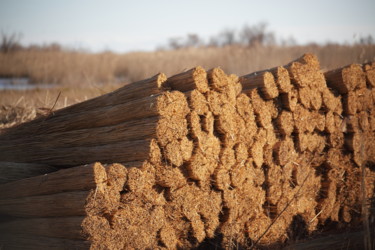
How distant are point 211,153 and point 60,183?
130 cm

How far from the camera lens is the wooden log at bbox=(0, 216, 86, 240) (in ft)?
10.2

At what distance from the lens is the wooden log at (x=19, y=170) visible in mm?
4000

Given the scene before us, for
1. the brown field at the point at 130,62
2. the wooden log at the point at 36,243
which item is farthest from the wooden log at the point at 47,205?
the brown field at the point at 130,62

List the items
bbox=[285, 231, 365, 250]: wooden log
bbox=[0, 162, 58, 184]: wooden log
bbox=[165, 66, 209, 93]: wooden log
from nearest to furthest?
bbox=[165, 66, 209, 93]: wooden log, bbox=[285, 231, 365, 250]: wooden log, bbox=[0, 162, 58, 184]: wooden log

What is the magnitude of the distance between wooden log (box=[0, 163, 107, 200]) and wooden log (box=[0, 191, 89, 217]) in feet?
0.15

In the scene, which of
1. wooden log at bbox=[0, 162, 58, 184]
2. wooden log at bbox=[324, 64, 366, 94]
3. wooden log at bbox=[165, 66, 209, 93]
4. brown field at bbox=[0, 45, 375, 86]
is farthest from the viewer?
brown field at bbox=[0, 45, 375, 86]

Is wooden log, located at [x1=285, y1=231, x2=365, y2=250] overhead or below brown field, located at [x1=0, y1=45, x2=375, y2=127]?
below

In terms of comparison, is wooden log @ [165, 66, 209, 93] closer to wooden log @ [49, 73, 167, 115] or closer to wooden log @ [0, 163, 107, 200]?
wooden log @ [49, 73, 167, 115]

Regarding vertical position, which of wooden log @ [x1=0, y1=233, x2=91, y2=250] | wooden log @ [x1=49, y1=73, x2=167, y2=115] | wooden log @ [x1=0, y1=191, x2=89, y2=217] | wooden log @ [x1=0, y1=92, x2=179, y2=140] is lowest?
wooden log @ [x1=0, y1=233, x2=91, y2=250]

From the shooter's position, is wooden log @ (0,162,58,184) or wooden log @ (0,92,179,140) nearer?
wooden log @ (0,92,179,140)

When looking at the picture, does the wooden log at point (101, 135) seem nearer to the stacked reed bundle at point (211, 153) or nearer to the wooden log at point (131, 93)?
the stacked reed bundle at point (211, 153)

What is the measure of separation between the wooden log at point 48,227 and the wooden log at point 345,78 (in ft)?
10.6

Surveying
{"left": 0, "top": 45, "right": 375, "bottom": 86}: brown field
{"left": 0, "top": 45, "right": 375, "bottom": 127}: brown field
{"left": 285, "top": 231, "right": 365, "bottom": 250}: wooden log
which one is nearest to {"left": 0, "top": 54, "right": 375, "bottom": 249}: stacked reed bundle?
{"left": 285, "top": 231, "right": 365, "bottom": 250}: wooden log

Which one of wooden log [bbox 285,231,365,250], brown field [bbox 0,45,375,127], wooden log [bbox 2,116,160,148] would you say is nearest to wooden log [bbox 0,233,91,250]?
wooden log [bbox 2,116,160,148]
